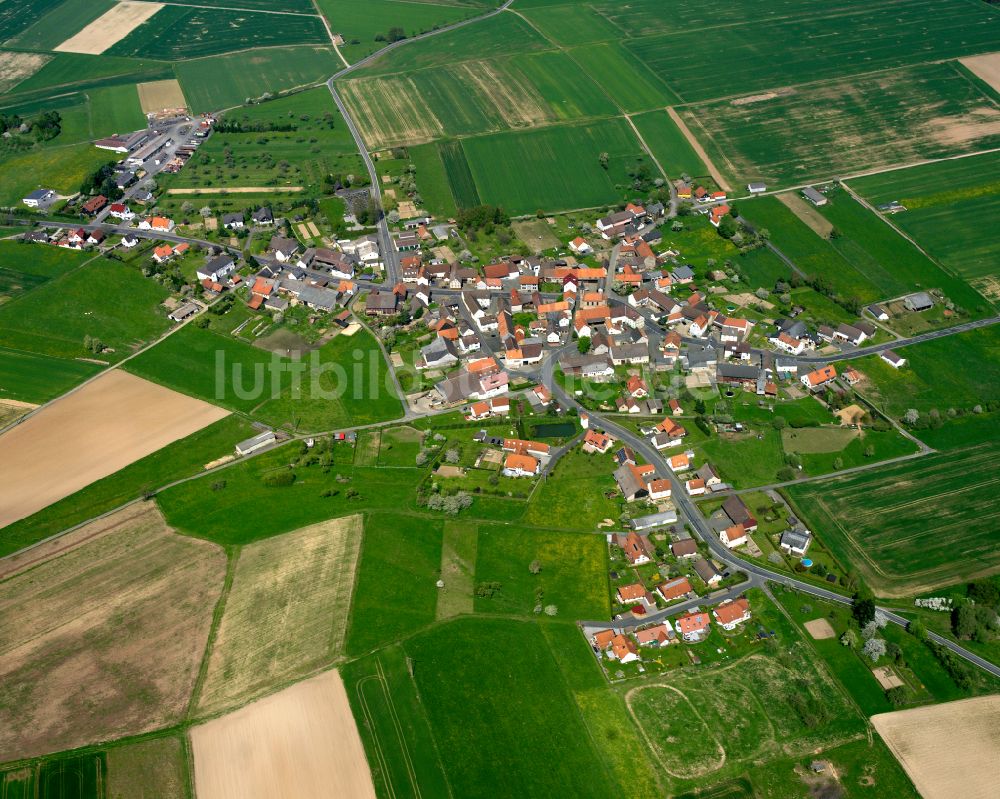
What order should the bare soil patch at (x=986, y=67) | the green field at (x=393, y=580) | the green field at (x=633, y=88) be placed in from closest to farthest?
the green field at (x=393, y=580)
the bare soil patch at (x=986, y=67)
the green field at (x=633, y=88)

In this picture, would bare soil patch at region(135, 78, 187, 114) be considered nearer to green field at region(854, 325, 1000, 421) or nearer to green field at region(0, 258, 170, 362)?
green field at region(0, 258, 170, 362)

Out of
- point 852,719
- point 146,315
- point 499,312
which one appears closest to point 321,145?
point 146,315

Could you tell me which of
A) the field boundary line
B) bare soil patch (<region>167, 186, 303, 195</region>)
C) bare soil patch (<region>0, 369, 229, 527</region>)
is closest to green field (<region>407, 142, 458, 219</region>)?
bare soil patch (<region>167, 186, 303, 195</region>)

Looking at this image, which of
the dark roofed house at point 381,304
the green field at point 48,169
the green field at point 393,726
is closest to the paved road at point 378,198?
the dark roofed house at point 381,304

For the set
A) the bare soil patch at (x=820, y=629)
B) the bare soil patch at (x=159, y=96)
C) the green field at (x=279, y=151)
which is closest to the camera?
the bare soil patch at (x=820, y=629)

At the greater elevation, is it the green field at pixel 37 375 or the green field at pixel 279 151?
the green field at pixel 279 151

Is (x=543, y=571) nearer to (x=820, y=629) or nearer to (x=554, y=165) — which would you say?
(x=820, y=629)

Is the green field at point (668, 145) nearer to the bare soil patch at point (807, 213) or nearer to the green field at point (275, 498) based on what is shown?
the bare soil patch at point (807, 213)
